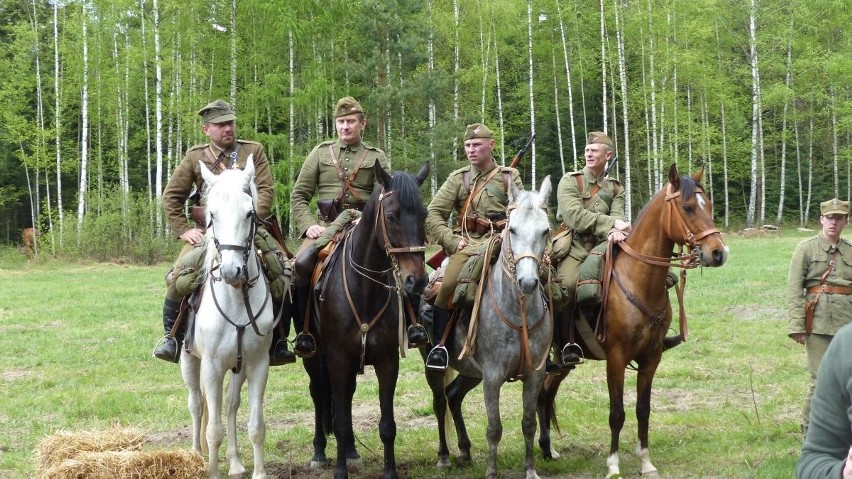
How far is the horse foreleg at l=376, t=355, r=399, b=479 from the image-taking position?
7.12 meters

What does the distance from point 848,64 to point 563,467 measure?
3711cm

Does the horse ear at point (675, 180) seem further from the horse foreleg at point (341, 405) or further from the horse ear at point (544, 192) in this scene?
the horse foreleg at point (341, 405)

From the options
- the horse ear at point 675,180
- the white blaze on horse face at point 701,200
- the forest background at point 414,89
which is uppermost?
the forest background at point 414,89

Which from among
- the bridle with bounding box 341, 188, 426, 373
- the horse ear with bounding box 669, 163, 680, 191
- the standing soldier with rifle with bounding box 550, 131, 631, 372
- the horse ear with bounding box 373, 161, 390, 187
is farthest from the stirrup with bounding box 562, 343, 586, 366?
the horse ear with bounding box 373, 161, 390, 187

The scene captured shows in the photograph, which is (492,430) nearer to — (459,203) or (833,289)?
(459,203)

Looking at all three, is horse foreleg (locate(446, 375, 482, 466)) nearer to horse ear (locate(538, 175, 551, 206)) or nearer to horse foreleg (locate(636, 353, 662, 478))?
horse foreleg (locate(636, 353, 662, 478))

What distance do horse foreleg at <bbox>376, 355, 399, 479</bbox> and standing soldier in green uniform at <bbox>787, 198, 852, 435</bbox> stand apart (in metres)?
3.74

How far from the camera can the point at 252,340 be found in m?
6.83

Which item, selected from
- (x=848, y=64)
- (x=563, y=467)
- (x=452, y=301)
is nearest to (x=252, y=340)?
(x=452, y=301)

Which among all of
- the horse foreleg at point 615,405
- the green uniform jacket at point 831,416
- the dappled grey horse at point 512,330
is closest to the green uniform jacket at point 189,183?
the dappled grey horse at point 512,330

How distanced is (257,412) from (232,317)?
83cm

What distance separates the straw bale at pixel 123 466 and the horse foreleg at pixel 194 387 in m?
1.11

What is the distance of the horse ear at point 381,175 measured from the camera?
671cm

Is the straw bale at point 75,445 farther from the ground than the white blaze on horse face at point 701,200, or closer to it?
closer to it
